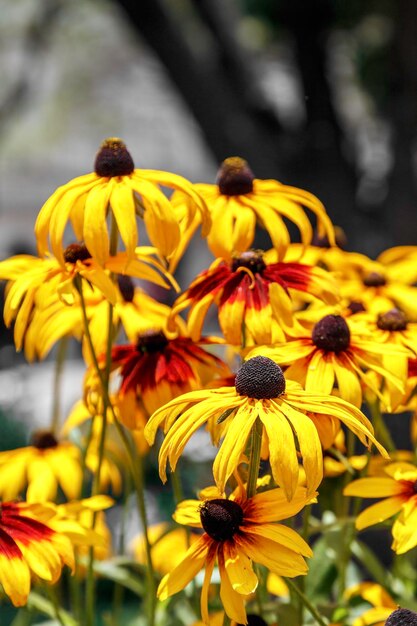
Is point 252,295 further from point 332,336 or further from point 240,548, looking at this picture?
point 240,548

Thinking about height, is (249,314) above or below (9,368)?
above

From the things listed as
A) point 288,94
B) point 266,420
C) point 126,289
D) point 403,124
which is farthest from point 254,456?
point 288,94

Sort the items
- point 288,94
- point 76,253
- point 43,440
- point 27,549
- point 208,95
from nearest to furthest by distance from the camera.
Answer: point 27,549, point 76,253, point 43,440, point 208,95, point 288,94

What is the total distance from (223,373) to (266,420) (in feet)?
0.74

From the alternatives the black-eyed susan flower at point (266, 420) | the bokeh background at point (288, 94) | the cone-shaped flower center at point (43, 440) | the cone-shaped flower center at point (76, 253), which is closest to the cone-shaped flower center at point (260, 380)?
the black-eyed susan flower at point (266, 420)

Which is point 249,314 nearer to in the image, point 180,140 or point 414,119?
point 414,119

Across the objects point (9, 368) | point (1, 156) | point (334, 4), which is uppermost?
point (334, 4)

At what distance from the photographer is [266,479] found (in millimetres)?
673

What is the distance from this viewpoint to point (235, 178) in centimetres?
85

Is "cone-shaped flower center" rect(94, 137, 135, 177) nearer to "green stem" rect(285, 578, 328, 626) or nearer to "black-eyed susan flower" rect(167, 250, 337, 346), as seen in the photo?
"black-eyed susan flower" rect(167, 250, 337, 346)

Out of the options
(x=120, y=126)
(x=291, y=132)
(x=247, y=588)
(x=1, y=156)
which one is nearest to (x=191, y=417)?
(x=247, y=588)

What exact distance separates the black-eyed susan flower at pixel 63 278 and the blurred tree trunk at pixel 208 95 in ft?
8.14

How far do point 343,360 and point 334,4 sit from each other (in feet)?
10.9

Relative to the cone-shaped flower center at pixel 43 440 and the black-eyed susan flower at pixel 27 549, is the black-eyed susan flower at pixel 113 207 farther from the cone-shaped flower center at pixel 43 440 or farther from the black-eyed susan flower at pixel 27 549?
the cone-shaped flower center at pixel 43 440
